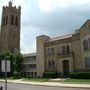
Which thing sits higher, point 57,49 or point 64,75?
point 57,49

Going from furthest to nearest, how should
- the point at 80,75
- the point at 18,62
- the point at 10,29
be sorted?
1. the point at 10,29
2. the point at 18,62
3. the point at 80,75

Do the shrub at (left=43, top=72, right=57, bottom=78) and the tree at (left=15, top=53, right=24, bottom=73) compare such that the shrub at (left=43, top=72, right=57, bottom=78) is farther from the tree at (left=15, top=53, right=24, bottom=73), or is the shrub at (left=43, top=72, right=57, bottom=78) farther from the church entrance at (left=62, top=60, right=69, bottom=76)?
the tree at (left=15, top=53, right=24, bottom=73)

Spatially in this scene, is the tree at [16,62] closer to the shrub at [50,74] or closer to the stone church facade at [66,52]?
the stone church facade at [66,52]

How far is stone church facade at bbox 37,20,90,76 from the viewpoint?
5041cm

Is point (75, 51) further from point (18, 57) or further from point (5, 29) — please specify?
point (5, 29)

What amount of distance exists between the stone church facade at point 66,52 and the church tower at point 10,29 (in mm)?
35182

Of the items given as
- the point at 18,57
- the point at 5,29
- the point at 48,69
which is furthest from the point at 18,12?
the point at 48,69

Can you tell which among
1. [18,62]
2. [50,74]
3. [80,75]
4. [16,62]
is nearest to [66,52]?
[50,74]

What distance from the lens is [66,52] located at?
5378 cm

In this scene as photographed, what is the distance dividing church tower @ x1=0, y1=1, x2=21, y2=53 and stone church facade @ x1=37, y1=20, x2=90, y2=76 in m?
35.2

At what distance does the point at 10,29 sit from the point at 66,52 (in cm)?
4923

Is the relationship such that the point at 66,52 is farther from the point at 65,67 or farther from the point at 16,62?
the point at 16,62

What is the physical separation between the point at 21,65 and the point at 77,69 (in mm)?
26803

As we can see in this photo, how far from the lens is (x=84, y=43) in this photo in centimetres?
5075
